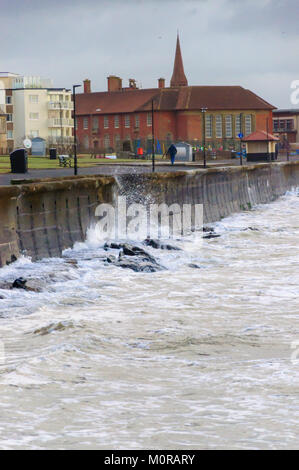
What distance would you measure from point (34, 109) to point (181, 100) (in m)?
21.2

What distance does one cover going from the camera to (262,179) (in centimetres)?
4347

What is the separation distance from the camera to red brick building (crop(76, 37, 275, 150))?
360ft

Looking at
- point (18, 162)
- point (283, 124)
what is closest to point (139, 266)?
point (18, 162)

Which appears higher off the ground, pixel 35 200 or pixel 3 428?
pixel 35 200

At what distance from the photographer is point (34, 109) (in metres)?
113

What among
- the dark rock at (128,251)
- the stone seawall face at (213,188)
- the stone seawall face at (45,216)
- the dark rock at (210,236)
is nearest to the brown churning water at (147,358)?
the stone seawall face at (45,216)

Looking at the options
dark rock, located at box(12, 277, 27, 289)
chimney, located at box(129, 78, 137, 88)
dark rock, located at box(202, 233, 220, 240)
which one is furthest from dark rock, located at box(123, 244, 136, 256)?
chimney, located at box(129, 78, 137, 88)

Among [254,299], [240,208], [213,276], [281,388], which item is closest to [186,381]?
[281,388]

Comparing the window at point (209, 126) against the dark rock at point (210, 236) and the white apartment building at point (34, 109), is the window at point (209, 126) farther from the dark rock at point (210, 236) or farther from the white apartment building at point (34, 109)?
the dark rock at point (210, 236)

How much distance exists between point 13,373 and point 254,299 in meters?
6.14

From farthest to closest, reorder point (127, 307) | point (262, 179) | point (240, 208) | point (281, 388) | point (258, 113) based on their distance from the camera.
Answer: point (258, 113) → point (262, 179) → point (240, 208) → point (127, 307) → point (281, 388)

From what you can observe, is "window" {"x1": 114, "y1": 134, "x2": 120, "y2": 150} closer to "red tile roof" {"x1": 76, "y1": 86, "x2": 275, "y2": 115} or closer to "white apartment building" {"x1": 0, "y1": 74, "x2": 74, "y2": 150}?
"red tile roof" {"x1": 76, "y1": 86, "x2": 275, "y2": 115}

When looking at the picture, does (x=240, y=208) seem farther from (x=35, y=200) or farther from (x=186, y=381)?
(x=186, y=381)

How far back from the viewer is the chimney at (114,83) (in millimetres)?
127562
